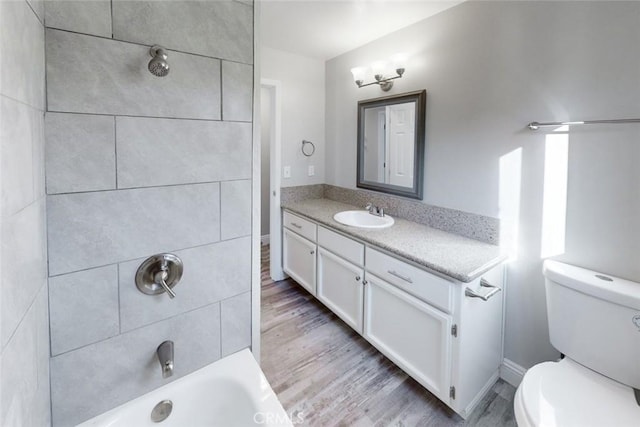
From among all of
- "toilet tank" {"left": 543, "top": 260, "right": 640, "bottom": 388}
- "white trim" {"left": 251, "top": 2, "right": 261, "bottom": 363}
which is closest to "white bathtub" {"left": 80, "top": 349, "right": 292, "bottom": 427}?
"white trim" {"left": 251, "top": 2, "right": 261, "bottom": 363}

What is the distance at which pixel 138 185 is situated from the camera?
3.21 feet

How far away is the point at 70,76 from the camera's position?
0.84 metres

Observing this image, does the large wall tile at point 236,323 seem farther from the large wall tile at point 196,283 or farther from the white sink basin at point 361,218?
the white sink basin at point 361,218

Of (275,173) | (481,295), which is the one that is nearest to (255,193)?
(481,295)

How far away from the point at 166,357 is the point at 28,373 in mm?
418

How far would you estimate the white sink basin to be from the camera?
7.89 feet

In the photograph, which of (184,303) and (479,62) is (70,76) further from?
(479,62)

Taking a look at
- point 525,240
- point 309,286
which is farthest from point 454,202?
point 309,286

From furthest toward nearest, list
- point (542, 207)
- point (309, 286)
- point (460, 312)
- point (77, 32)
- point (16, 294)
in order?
point (309, 286) → point (542, 207) → point (460, 312) → point (77, 32) → point (16, 294)

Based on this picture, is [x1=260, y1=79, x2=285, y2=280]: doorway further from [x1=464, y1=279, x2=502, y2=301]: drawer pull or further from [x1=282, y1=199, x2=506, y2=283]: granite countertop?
[x1=464, y1=279, x2=502, y2=301]: drawer pull

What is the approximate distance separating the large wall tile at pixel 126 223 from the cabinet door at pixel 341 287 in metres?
1.21

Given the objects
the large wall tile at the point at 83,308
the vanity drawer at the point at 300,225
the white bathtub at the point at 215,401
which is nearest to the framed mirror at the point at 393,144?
the vanity drawer at the point at 300,225

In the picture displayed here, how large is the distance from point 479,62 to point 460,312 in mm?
1450

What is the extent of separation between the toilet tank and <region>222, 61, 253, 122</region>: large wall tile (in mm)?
1577
